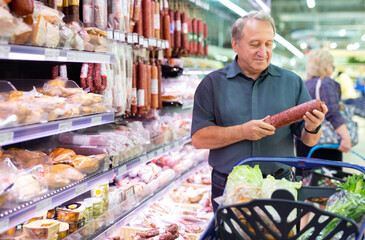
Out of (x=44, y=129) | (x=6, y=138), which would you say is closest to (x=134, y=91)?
(x=44, y=129)

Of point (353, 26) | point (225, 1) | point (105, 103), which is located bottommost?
point (105, 103)

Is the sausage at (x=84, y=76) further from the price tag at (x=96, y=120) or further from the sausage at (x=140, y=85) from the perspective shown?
the sausage at (x=140, y=85)

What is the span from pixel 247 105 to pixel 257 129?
1.08ft

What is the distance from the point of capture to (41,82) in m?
2.55

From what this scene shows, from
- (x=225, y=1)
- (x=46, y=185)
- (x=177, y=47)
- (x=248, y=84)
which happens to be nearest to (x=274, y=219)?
(x=46, y=185)

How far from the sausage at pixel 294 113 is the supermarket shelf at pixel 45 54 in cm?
109

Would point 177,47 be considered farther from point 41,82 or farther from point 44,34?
point 44,34

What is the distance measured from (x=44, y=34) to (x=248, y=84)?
4.27 ft

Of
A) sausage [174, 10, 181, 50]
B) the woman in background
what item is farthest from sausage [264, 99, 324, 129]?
the woman in background

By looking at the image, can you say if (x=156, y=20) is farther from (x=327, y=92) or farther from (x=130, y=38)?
(x=327, y=92)

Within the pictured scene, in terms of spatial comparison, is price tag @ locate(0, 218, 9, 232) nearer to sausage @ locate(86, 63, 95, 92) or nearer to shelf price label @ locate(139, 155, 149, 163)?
sausage @ locate(86, 63, 95, 92)

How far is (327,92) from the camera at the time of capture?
469 centimetres

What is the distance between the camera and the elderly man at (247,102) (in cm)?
251

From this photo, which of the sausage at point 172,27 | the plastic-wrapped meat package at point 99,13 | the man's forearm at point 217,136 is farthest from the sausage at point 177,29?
the man's forearm at point 217,136
